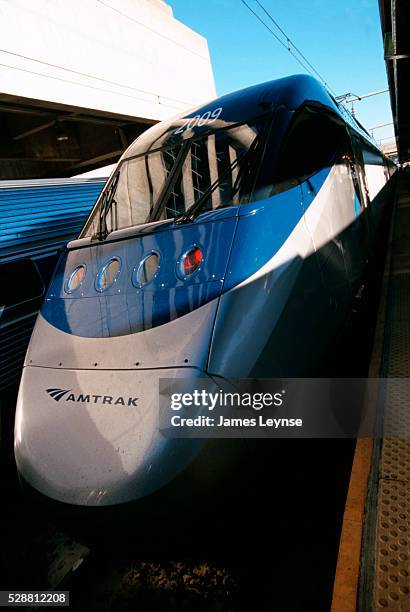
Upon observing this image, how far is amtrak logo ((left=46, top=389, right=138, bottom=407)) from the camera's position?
6.27 feet

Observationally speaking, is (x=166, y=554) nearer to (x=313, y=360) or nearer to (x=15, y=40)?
(x=313, y=360)

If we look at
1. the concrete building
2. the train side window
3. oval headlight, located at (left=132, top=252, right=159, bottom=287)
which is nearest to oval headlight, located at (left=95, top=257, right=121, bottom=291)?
oval headlight, located at (left=132, top=252, right=159, bottom=287)

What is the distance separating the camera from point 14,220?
180 inches

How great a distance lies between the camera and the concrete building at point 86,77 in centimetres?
1106

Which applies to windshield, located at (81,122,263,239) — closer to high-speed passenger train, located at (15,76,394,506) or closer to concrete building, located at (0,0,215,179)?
high-speed passenger train, located at (15,76,394,506)

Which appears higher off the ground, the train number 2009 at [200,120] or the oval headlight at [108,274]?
the train number 2009 at [200,120]

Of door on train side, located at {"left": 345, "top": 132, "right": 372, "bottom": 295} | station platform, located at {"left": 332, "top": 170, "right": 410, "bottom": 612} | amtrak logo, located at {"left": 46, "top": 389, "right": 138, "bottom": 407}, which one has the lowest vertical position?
station platform, located at {"left": 332, "top": 170, "right": 410, "bottom": 612}

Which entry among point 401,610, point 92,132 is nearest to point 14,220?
point 401,610

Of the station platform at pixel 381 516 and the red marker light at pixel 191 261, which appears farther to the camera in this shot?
the red marker light at pixel 191 261

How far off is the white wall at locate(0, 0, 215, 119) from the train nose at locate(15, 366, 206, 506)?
11407 mm

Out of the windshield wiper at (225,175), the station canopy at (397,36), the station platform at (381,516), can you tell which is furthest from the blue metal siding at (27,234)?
the station canopy at (397,36)

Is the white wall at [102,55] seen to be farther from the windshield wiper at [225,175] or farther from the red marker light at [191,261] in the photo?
the red marker light at [191,261]

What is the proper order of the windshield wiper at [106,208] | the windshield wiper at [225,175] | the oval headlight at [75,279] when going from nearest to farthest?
the windshield wiper at [225,175] → the oval headlight at [75,279] → the windshield wiper at [106,208]

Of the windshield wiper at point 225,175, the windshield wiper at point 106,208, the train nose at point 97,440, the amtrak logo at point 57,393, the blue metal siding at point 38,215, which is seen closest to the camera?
the train nose at point 97,440
